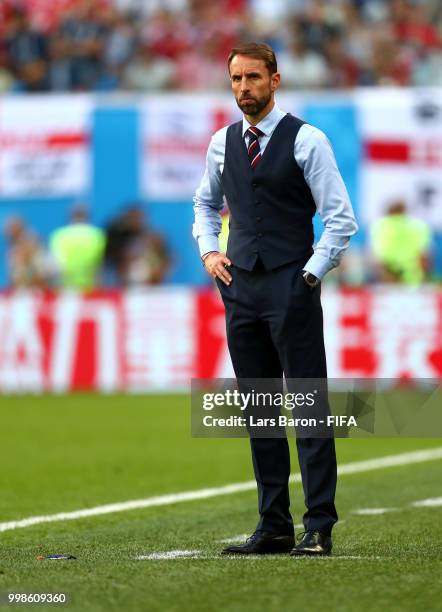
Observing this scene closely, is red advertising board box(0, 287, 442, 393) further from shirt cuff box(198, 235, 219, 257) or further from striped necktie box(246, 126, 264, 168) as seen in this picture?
striped necktie box(246, 126, 264, 168)

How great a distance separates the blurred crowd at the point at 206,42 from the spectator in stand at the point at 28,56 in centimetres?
1

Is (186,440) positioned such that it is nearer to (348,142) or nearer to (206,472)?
(206,472)

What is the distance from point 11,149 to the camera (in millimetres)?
19938

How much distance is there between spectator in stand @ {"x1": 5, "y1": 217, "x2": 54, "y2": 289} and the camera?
766 inches

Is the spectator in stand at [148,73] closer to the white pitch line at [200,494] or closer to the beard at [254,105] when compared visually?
the white pitch line at [200,494]

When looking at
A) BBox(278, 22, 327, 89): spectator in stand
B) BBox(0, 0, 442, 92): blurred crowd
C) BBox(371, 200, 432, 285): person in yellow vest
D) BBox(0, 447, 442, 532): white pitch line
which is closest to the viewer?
BBox(0, 447, 442, 532): white pitch line

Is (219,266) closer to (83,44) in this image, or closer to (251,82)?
(251,82)

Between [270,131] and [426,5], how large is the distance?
1720cm

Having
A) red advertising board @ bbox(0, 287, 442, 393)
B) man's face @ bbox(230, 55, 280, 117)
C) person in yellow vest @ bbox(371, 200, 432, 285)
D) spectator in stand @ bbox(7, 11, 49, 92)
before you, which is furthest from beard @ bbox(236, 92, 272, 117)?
spectator in stand @ bbox(7, 11, 49, 92)

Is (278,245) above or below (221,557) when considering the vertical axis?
above

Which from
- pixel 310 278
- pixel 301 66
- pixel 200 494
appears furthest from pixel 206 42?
→ pixel 310 278

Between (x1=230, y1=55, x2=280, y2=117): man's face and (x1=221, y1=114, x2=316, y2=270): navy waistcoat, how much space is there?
133 mm

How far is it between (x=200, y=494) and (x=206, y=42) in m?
13.7

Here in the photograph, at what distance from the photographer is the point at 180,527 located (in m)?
7.87
